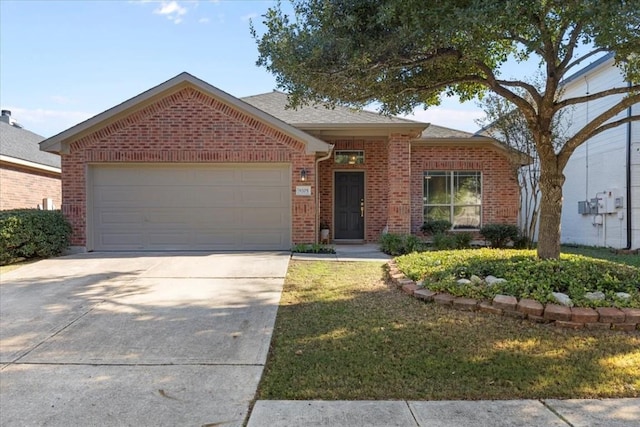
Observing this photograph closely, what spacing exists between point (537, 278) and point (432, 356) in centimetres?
248

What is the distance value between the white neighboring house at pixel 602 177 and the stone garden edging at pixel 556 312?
843 centimetres

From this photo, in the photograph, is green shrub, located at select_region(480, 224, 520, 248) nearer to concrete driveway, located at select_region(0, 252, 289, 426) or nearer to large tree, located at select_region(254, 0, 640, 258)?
large tree, located at select_region(254, 0, 640, 258)

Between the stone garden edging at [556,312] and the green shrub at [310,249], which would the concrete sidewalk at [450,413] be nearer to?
the stone garden edging at [556,312]

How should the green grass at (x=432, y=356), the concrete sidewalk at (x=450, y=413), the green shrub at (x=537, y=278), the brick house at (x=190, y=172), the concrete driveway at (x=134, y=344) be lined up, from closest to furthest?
the concrete sidewalk at (x=450, y=413) → the concrete driveway at (x=134, y=344) → the green grass at (x=432, y=356) → the green shrub at (x=537, y=278) → the brick house at (x=190, y=172)

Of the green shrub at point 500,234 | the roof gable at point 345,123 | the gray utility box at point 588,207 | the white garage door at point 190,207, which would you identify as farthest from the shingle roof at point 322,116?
the gray utility box at point 588,207

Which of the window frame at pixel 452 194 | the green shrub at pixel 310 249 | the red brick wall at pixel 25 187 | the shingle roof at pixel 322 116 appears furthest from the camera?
the red brick wall at pixel 25 187

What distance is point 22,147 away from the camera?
14945mm

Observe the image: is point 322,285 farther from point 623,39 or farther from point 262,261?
point 623,39

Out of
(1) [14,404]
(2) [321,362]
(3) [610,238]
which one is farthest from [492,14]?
(3) [610,238]

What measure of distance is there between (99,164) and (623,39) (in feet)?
35.1

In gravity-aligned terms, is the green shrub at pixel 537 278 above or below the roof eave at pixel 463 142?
below

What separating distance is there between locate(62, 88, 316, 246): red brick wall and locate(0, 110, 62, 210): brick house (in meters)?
4.58

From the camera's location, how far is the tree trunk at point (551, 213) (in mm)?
6672

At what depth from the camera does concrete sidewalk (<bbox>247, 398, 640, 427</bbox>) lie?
290 cm
